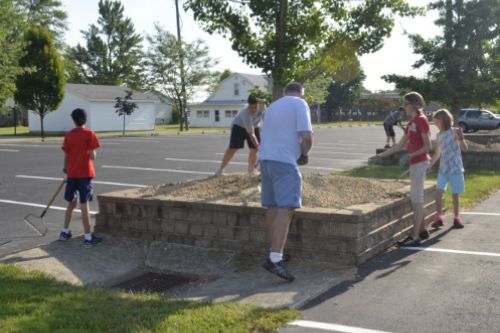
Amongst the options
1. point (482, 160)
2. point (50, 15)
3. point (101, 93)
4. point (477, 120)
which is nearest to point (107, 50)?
point (50, 15)

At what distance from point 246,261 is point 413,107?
8.89 feet

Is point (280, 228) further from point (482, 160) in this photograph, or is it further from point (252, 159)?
point (482, 160)

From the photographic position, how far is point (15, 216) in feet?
28.5

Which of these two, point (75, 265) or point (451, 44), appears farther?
point (451, 44)

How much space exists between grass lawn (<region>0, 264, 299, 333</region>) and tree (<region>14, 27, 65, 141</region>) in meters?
32.8

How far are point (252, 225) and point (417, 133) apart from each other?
7.51 feet

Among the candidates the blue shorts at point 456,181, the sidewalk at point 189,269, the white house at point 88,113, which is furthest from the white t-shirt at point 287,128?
the white house at point 88,113

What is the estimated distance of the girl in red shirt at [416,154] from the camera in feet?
22.0

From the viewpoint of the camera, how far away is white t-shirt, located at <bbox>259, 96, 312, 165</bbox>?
17.1 ft

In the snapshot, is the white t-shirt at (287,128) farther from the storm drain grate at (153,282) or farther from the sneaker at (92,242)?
the sneaker at (92,242)

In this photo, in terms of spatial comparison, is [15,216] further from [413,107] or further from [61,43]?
[61,43]

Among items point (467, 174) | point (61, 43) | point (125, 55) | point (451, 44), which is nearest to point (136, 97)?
point (61, 43)

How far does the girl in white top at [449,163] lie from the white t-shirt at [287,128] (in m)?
3.28

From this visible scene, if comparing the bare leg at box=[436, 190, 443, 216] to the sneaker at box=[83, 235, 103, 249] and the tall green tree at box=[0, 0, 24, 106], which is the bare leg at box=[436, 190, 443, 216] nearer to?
the sneaker at box=[83, 235, 103, 249]
